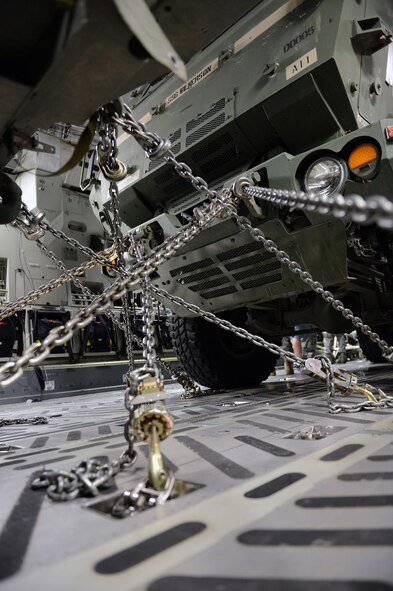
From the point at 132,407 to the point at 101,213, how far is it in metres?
2.97

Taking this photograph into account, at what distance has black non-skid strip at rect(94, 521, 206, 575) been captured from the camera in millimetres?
707

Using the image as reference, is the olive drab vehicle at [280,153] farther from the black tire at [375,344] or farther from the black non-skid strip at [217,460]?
the black tire at [375,344]

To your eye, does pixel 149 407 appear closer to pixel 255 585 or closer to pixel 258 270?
pixel 255 585

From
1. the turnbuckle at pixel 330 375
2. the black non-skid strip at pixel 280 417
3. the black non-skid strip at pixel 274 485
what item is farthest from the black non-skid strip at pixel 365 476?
the turnbuckle at pixel 330 375

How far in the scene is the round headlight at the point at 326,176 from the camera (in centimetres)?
224

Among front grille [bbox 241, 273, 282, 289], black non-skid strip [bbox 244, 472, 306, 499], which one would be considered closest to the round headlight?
front grille [bbox 241, 273, 282, 289]

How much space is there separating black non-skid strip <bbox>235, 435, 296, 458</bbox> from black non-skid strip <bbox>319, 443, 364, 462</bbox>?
0.38 feet

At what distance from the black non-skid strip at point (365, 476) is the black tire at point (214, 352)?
103 inches

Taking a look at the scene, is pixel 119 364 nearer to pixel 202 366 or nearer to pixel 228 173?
pixel 202 366

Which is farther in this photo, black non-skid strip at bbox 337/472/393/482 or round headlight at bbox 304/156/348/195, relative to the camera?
round headlight at bbox 304/156/348/195

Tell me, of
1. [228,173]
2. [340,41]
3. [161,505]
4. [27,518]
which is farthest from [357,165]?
[27,518]

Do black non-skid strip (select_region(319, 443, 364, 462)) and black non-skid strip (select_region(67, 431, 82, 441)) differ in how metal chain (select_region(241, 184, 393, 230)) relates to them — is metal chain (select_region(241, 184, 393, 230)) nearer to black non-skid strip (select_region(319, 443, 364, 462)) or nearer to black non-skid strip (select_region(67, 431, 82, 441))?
black non-skid strip (select_region(319, 443, 364, 462))

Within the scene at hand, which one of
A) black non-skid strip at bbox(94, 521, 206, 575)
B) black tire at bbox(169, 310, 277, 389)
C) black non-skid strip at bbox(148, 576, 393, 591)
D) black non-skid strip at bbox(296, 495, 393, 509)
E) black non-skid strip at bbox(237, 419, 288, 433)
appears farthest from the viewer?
black tire at bbox(169, 310, 277, 389)

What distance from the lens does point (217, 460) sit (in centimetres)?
132
